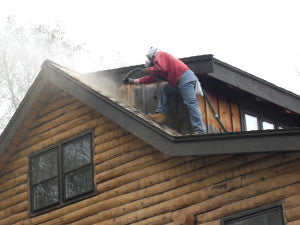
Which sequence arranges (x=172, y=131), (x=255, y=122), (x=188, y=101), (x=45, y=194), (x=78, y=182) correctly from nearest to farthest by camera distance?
(x=172, y=131) → (x=188, y=101) → (x=78, y=182) → (x=45, y=194) → (x=255, y=122)

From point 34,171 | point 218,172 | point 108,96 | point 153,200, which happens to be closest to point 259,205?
point 218,172

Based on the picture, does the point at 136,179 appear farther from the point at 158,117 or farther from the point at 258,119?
the point at 258,119

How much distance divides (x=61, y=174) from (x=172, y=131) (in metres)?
3.30

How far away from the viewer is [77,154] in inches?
547

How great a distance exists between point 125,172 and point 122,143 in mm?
602

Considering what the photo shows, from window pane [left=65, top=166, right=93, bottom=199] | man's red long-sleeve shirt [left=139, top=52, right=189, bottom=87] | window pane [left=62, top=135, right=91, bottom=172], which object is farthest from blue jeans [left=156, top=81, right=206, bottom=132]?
window pane [left=65, top=166, right=93, bottom=199]

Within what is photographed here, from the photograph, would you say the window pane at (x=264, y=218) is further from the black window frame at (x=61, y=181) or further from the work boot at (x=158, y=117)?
the black window frame at (x=61, y=181)

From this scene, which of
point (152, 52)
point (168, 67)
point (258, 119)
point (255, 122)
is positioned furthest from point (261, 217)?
point (258, 119)

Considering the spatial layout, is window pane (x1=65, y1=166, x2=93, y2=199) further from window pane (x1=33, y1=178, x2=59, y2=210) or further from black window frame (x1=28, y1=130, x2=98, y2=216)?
window pane (x1=33, y1=178, x2=59, y2=210)

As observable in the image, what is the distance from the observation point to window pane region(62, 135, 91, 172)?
45.1ft

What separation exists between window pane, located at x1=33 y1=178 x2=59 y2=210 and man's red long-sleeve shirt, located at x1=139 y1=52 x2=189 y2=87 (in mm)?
3395

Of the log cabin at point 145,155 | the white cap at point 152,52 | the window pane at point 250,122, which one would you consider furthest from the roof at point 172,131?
the white cap at point 152,52

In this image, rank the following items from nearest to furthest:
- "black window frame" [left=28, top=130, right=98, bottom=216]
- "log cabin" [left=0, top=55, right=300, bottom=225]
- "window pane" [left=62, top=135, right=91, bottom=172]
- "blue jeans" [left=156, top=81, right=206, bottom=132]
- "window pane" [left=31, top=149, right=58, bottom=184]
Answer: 1. "log cabin" [left=0, top=55, right=300, bottom=225]
2. "blue jeans" [left=156, top=81, right=206, bottom=132]
3. "black window frame" [left=28, top=130, right=98, bottom=216]
4. "window pane" [left=62, top=135, right=91, bottom=172]
5. "window pane" [left=31, top=149, right=58, bottom=184]

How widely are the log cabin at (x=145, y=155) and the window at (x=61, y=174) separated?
0.02 meters
